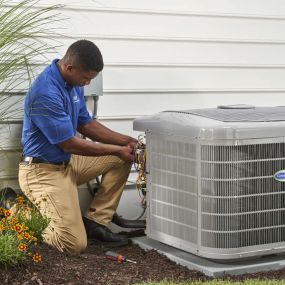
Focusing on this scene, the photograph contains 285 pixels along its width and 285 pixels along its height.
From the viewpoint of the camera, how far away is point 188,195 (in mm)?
4164

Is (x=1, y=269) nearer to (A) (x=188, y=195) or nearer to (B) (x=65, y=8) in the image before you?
(A) (x=188, y=195)

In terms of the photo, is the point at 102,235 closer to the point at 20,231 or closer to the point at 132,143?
the point at 132,143

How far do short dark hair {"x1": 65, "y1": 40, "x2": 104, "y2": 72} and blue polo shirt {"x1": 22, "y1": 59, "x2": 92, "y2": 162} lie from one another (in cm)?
18

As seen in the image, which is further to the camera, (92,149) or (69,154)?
(69,154)

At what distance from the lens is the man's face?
446 cm

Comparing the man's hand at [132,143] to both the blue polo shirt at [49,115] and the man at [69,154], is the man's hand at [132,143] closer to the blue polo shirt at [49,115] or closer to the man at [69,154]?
the man at [69,154]

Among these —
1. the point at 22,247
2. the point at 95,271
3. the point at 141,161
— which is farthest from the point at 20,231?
the point at 141,161

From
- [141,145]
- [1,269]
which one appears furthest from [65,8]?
[1,269]

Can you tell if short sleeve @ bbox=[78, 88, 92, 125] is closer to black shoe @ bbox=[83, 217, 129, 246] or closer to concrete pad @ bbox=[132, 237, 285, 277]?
black shoe @ bbox=[83, 217, 129, 246]

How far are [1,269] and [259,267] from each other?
4.99 feet

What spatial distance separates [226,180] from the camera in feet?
13.0

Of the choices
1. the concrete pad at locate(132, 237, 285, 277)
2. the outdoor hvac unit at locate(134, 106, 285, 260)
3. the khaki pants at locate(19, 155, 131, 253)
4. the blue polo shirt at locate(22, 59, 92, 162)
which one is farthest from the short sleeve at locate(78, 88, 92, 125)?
the concrete pad at locate(132, 237, 285, 277)

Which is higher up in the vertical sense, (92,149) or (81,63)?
(81,63)

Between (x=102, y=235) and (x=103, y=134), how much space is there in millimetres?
717
